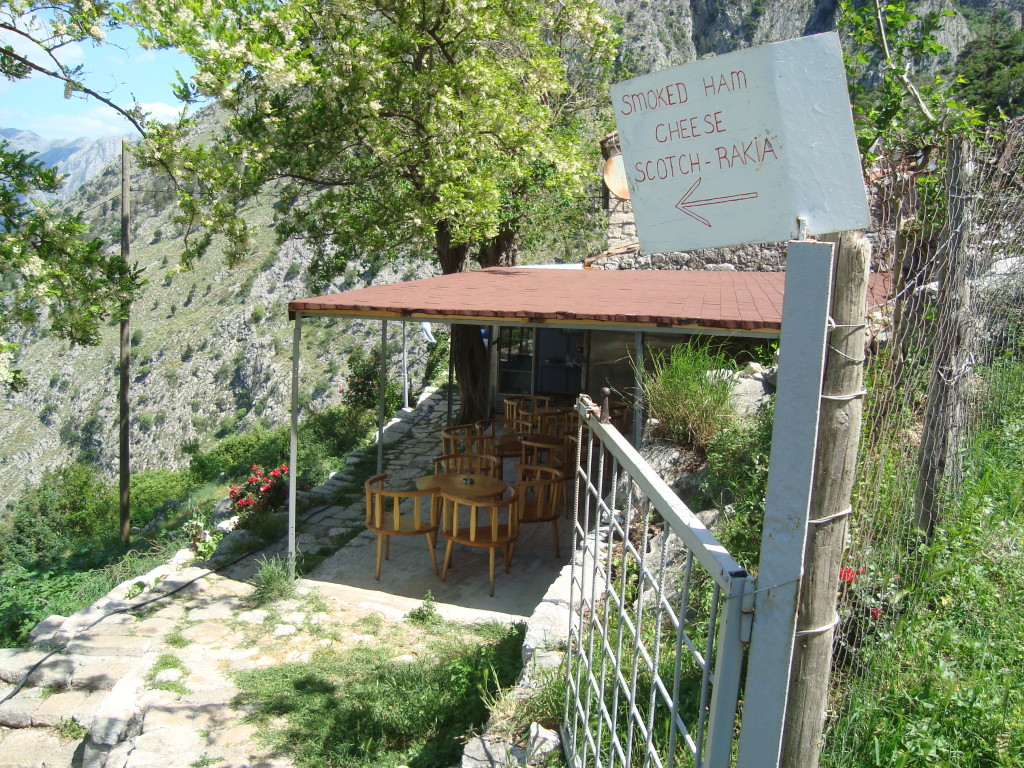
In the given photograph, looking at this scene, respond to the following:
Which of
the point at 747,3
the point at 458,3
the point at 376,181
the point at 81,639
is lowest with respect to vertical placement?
the point at 81,639

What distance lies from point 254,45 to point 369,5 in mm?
3590

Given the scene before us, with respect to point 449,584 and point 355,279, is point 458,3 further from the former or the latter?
point 355,279

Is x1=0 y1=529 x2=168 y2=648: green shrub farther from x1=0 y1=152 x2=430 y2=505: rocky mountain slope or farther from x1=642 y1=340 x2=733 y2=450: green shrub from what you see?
x1=0 y1=152 x2=430 y2=505: rocky mountain slope

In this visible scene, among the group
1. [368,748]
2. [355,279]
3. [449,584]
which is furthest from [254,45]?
[355,279]

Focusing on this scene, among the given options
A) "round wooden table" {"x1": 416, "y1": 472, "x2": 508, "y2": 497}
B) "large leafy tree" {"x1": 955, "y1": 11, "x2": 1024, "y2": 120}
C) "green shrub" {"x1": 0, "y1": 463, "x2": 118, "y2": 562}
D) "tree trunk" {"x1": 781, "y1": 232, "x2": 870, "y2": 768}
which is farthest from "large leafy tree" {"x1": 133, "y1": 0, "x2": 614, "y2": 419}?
"large leafy tree" {"x1": 955, "y1": 11, "x2": 1024, "y2": 120}

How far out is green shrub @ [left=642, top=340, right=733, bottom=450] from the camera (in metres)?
5.95

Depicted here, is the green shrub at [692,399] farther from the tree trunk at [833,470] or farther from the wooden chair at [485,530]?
the tree trunk at [833,470]

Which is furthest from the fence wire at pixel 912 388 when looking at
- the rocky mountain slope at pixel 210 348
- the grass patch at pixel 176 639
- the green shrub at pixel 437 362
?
the rocky mountain slope at pixel 210 348

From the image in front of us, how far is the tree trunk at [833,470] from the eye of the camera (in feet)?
5.16

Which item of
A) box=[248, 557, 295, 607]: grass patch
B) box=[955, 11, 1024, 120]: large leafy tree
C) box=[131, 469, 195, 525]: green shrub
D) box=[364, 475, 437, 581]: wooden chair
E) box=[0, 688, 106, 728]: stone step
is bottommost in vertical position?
box=[131, 469, 195, 525]: green shrub

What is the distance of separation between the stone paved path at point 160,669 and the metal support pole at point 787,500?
3.99 meters

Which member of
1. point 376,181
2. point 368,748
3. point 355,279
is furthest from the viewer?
point 355,279

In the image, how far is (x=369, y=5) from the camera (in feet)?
36.7

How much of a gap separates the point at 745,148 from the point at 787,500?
0.69 meters
